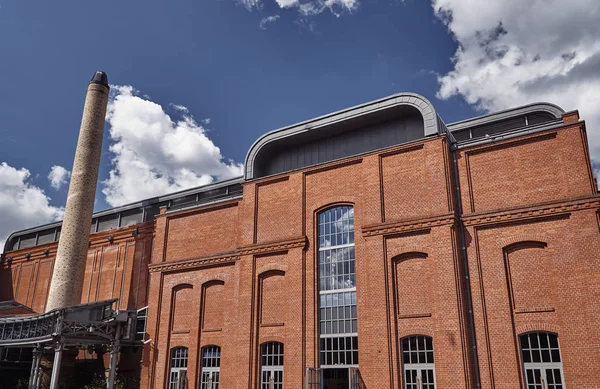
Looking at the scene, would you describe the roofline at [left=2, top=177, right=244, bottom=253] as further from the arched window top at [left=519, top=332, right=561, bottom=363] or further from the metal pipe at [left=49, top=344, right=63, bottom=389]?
the arched window top at [left=519, top=332, right=561, bottom=363]

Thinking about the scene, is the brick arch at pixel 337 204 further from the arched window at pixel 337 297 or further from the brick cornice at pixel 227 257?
the brick cornice at pixel 227 257

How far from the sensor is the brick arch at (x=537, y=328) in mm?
15648

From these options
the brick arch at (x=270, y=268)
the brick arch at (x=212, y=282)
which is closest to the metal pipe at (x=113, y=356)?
the brick arch at (x=212, y=282)

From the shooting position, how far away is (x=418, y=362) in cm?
1727

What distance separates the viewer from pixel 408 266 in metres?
18.5

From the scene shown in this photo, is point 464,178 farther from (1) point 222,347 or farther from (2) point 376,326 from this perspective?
(1) point 222,347

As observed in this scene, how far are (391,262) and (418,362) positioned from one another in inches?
141

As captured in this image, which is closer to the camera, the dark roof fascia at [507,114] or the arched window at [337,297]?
the arched window at [337,297]

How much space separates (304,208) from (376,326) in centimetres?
605

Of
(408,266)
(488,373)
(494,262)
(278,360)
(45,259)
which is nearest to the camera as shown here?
(488,373)

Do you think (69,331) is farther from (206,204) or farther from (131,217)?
(131,217)

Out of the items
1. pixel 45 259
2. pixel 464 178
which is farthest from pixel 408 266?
pixel 45 259

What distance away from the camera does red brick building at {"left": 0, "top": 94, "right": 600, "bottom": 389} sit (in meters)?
16.2

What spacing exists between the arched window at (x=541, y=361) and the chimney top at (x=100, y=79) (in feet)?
87.9
